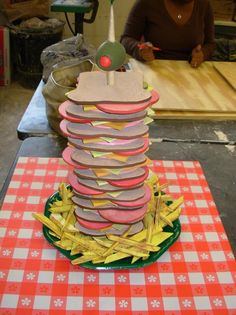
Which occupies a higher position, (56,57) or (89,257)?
(56,57)

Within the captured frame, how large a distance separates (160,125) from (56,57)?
1.48 feet

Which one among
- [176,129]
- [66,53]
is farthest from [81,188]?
[66,53]

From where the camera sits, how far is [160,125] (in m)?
1.36

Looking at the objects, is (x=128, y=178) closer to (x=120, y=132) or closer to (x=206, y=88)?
(x=120, y=132)

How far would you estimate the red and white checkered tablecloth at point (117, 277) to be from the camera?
738 millimetres

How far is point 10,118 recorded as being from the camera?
2867 mm

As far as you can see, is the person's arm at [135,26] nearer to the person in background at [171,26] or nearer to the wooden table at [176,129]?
the person in background at [171,26]

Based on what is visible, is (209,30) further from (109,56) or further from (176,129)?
(109,56)

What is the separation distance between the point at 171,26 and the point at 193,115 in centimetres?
84

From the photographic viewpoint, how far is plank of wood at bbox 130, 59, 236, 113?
1.42 m

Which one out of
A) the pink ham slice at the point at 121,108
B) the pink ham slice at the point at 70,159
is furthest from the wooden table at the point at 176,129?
the pink ham slice at the point at 121,108

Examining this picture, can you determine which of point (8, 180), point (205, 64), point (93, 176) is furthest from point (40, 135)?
point (205, 64)

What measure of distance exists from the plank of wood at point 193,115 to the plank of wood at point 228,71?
21 cm

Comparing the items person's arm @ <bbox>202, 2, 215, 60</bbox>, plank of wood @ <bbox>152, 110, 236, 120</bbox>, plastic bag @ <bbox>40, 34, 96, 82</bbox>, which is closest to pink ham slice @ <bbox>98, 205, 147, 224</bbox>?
plank of wood @ <bbox>152, 110, 236, 120</bbox>
